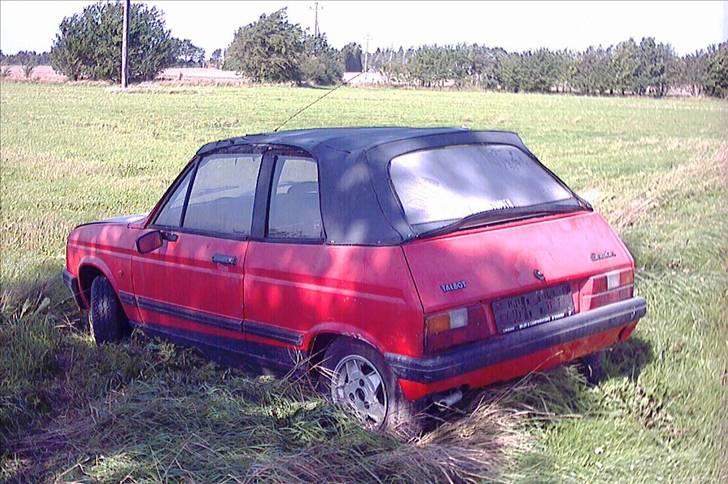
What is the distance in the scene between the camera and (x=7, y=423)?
500 cm

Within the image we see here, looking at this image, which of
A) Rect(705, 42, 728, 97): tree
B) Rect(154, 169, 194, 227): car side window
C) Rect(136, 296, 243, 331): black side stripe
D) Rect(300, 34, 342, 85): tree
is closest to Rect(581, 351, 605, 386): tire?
Rect(705, 42, 728, 97): tree

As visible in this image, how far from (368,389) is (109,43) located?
1288 cm

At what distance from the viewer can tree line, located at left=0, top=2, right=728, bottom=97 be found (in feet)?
38.1

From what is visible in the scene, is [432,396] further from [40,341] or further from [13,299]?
[13,299]

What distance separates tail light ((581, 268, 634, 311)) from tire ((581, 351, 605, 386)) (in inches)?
15.4

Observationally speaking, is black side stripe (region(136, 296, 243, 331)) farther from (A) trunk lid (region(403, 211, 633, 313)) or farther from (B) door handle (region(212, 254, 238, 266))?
(A) trunk lid (region(403, 211, 633, 313))

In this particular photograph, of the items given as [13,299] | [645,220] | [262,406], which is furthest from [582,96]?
[262,406]

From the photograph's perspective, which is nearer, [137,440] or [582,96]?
[137,440]

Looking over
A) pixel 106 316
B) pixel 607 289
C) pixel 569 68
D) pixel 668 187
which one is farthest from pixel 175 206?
pixel 569 68

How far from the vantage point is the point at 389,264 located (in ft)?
13.5

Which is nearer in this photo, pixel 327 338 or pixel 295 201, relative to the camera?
pixel 327 338

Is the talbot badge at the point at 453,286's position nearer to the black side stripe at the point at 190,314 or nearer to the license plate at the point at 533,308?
the license plate at the point at 533,308

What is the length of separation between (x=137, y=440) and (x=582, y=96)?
67.0 feet

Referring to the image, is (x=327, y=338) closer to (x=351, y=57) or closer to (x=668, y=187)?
(x=351, y=57)
